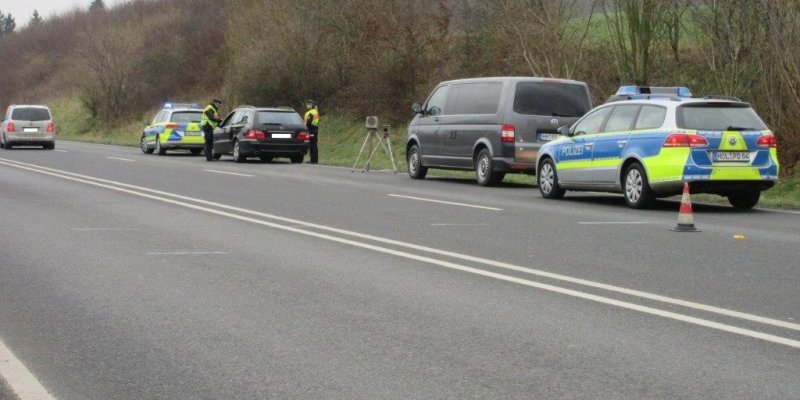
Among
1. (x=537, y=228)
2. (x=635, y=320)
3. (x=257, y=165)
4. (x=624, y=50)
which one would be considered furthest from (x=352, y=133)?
(x=635, y=320)

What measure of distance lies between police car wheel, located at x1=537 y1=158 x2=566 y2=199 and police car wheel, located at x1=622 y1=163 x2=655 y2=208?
1.92 meters

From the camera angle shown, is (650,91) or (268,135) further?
(268,135)

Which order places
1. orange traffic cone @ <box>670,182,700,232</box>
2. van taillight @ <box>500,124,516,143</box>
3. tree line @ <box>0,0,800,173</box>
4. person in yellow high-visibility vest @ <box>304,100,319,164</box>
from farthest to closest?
1. person in yellow high-visibility vest @ <box>304,100,319,164</box>
2. tree line @ <box>0,0,800,173</box>
3. van taillight @ <box>500,124,516,143</box>
4. orange traffic cone @ <box>670,182,700,232</box>

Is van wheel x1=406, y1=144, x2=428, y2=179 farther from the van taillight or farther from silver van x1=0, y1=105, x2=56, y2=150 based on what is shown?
silver van x1=0, y1=105, x2=56, y2=150

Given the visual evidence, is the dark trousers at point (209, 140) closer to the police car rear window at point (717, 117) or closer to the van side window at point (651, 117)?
the van side window at point (651, 117)

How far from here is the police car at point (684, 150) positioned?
16.3 m

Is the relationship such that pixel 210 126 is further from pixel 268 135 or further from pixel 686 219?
pixel 686 219

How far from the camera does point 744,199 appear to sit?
1733 cm

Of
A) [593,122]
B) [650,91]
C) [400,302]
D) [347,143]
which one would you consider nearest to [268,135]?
[347,143]

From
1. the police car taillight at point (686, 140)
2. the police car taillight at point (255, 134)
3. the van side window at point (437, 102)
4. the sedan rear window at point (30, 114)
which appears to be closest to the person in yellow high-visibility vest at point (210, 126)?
the police car taillight at point (255, 134)

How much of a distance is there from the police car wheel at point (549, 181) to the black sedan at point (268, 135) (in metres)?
14.1

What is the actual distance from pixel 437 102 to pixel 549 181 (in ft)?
19.4

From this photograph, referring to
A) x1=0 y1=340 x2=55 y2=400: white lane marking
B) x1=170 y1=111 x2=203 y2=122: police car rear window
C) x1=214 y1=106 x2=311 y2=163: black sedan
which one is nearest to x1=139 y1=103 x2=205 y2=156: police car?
x1=170 y1=111 x2=203 y2=122: police car rear window

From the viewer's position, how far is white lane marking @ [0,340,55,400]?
5.88 m
